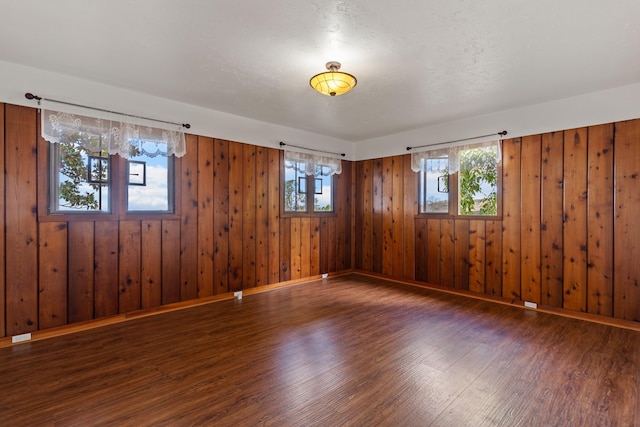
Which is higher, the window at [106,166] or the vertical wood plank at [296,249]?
the window at [106,166]

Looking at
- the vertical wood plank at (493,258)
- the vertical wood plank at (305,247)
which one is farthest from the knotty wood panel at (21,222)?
the vertical wood plank at (493,258)

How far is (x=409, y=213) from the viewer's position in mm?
5070

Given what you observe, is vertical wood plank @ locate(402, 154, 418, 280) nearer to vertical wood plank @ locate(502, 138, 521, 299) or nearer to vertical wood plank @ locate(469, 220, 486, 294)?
vertical wood plank @ locate(469, 220, 486, 294)

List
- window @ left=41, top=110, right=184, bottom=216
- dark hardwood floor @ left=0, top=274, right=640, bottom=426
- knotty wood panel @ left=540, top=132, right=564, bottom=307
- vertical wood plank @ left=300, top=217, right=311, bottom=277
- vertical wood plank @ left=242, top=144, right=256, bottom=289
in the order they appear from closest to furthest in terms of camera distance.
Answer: dark hardwood floor @ left=0, top=274, right=640, bottom=426 → window @ left=41, top=110, right=184, bottom=216 → knotty wood panel @ left=540, top=132, right=564, bottom=307 → vertical wood plank @ left=242, top=144, right=256, bottom=289 → vertical wood plank @ left=300, top=217, right=311, bottom=277

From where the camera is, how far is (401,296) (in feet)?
14.1

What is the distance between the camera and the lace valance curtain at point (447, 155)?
4121 millimetres

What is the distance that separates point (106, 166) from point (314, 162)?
2941 millimetres

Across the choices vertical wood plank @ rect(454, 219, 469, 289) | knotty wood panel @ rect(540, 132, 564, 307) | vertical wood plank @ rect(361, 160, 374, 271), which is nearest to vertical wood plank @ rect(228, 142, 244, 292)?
vertical wood plank @ rect(361, 160, 374, 271)

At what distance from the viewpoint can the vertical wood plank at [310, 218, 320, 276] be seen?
5309 mm

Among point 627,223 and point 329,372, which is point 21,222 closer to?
point 329,372

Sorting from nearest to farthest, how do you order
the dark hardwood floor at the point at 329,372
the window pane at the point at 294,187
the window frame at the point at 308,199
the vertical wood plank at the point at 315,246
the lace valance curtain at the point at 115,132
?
the dark hardwood floor at the point at 329,372
the lace valance curtain at the point at 115,132
the window frame at the point at 308,199
the window pane at the point at 294,187
the vertical wood plank at the point at 315,246

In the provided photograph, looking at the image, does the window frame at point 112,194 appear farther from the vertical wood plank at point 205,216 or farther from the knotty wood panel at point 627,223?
the knotty wood panel at point 627,223

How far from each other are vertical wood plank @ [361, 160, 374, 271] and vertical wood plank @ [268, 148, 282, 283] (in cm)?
179

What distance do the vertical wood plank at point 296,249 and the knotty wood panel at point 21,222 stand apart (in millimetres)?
3079
